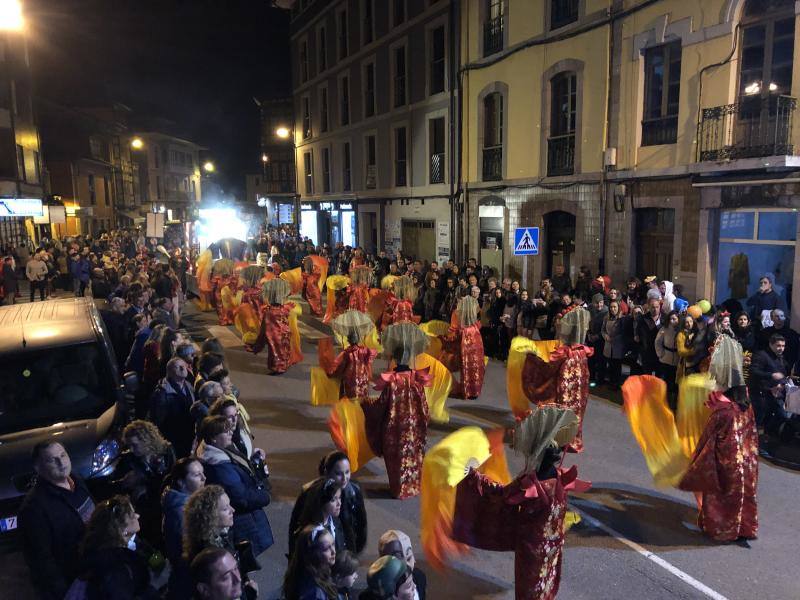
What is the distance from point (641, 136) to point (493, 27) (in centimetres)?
743

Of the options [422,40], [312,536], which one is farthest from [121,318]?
[422,40]

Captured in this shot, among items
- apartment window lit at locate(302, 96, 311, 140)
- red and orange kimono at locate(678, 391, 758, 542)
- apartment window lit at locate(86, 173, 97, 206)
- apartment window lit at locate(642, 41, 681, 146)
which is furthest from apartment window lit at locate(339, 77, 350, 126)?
red and orange kimono at locate(678, 391, 758, 542)

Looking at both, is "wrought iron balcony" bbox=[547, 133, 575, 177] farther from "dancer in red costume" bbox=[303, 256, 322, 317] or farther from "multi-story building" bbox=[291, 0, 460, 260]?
"dancer in red costume" bbox=[303, 256, 322, 317]

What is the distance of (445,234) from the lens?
22625mm

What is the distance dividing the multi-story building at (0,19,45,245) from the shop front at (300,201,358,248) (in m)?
13.6

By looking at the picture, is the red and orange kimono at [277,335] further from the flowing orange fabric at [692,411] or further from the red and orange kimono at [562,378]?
the flowing orange fabric at [692,411]

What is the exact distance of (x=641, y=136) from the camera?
47.3ft

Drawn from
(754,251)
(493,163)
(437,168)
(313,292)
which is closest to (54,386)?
(754,251)

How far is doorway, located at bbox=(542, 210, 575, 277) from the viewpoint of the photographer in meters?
17.0

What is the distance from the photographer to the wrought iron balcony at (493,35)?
63.1 ft

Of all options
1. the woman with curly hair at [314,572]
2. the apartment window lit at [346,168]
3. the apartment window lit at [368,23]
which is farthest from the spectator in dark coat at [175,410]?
the apartment window lit at [346,168]

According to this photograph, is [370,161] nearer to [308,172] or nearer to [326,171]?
[326,171]

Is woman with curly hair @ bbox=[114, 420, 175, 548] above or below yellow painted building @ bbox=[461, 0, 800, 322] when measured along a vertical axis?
below

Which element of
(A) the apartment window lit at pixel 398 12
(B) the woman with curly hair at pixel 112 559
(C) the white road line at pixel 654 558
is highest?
(A) the apartment window lit at pixel 398 12
